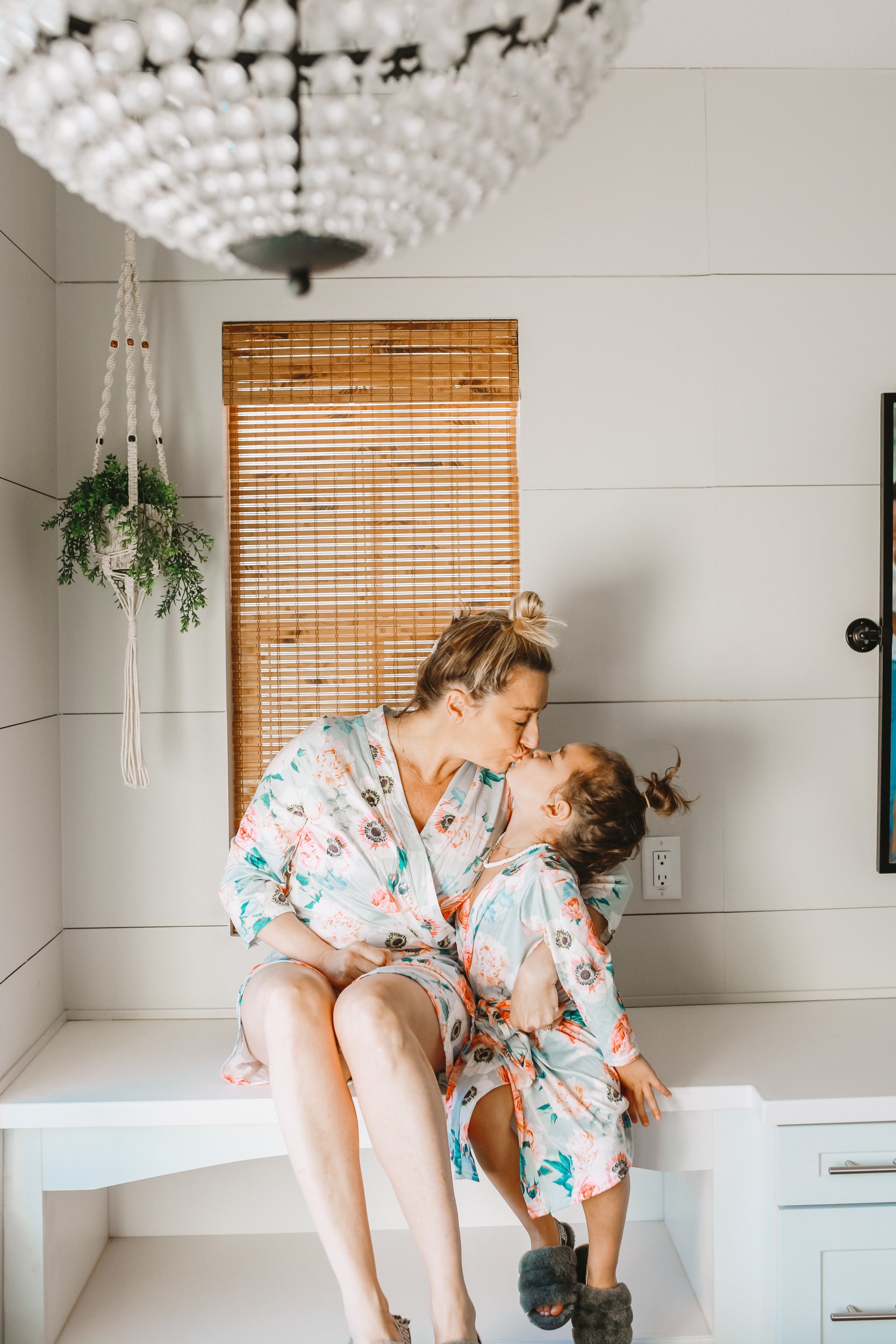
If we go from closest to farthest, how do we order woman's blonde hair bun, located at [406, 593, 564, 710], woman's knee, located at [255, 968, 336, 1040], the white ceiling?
woman's knee, located at [255, 968, 336, 1040], woman's blonde hair bun, located at [406, 593, 564, 710], the white ceiling

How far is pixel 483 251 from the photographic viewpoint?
2080mm

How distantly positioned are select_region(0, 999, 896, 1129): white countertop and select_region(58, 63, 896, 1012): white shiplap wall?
11 cm

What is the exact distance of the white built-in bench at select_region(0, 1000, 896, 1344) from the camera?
1693 mm

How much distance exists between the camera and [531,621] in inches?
70.3

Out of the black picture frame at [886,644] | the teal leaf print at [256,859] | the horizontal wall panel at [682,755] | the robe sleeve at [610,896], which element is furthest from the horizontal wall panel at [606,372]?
the teal leaf print at [256,859]

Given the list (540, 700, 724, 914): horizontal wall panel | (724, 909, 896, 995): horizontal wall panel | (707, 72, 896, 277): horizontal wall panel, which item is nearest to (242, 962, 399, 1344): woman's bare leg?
(540, 700, 724, 914): horizontal wall panel

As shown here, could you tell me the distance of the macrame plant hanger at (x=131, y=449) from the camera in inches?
76.2

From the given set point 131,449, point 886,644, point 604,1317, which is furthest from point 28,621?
point 886,644

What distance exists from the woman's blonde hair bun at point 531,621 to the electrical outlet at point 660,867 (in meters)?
0.56

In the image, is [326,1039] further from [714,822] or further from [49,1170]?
[714,822]

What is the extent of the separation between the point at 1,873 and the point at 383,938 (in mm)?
697

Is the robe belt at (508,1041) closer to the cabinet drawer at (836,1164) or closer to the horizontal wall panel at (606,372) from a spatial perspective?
the cabinet drawer at (836,1164)

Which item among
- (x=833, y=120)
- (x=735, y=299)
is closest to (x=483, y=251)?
(x=735, y=299)

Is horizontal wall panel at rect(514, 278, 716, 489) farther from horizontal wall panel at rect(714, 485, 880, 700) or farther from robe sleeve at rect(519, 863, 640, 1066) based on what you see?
robe sleeve at rect(519, 863, 640, 1066)
